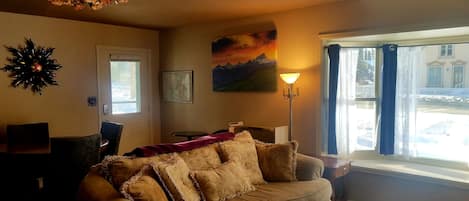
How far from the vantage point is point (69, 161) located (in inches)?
126

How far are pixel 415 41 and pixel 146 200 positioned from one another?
3.22 m

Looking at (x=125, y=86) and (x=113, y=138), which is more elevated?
(x=125, y=86)

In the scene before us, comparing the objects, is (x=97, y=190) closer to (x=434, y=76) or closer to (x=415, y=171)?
(x=415, y=171)

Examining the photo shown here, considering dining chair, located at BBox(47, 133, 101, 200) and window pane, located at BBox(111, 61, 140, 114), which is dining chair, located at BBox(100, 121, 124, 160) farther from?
window pane, located at BBox(111, 61, 140, 114)

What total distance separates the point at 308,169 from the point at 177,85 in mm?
3002

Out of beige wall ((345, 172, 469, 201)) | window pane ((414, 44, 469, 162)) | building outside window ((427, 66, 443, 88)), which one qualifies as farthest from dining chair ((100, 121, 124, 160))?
building outside window ((427, 66, 443, 88))

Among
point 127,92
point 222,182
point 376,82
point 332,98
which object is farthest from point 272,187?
point 127,92

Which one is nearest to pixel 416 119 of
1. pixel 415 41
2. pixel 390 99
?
pixel 390 99

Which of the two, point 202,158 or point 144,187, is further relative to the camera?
point 202,158

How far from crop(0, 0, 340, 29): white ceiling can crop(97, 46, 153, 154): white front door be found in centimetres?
58

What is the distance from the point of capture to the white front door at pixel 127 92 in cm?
525

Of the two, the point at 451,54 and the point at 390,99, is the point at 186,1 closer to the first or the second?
the point at 390,99

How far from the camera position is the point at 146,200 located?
2.33m

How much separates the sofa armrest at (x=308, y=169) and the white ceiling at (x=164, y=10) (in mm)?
1701
